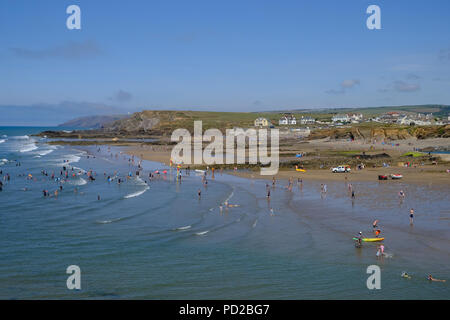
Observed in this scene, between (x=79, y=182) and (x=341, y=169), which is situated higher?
(x=341, y=169)

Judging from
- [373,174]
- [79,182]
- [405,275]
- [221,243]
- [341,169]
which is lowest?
[405,275]

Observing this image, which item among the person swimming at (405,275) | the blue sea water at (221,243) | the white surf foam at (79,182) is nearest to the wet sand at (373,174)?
the blue sea water at (221,243)

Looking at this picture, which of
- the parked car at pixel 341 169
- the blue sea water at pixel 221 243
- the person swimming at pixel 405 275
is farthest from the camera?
the parked car at pixel 341 169

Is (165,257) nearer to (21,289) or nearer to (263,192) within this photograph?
(21,289)

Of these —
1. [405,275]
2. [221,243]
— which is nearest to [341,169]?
[221,243]

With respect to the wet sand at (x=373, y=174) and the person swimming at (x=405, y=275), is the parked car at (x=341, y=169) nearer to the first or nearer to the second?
the wet sand at (x=373, y=174)

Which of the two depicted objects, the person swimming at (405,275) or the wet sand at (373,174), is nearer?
the person swimming at (405,275)

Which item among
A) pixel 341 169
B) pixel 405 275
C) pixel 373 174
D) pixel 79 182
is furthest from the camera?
pixel 341 169

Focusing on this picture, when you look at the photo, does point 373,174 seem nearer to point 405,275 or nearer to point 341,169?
point 341,169
